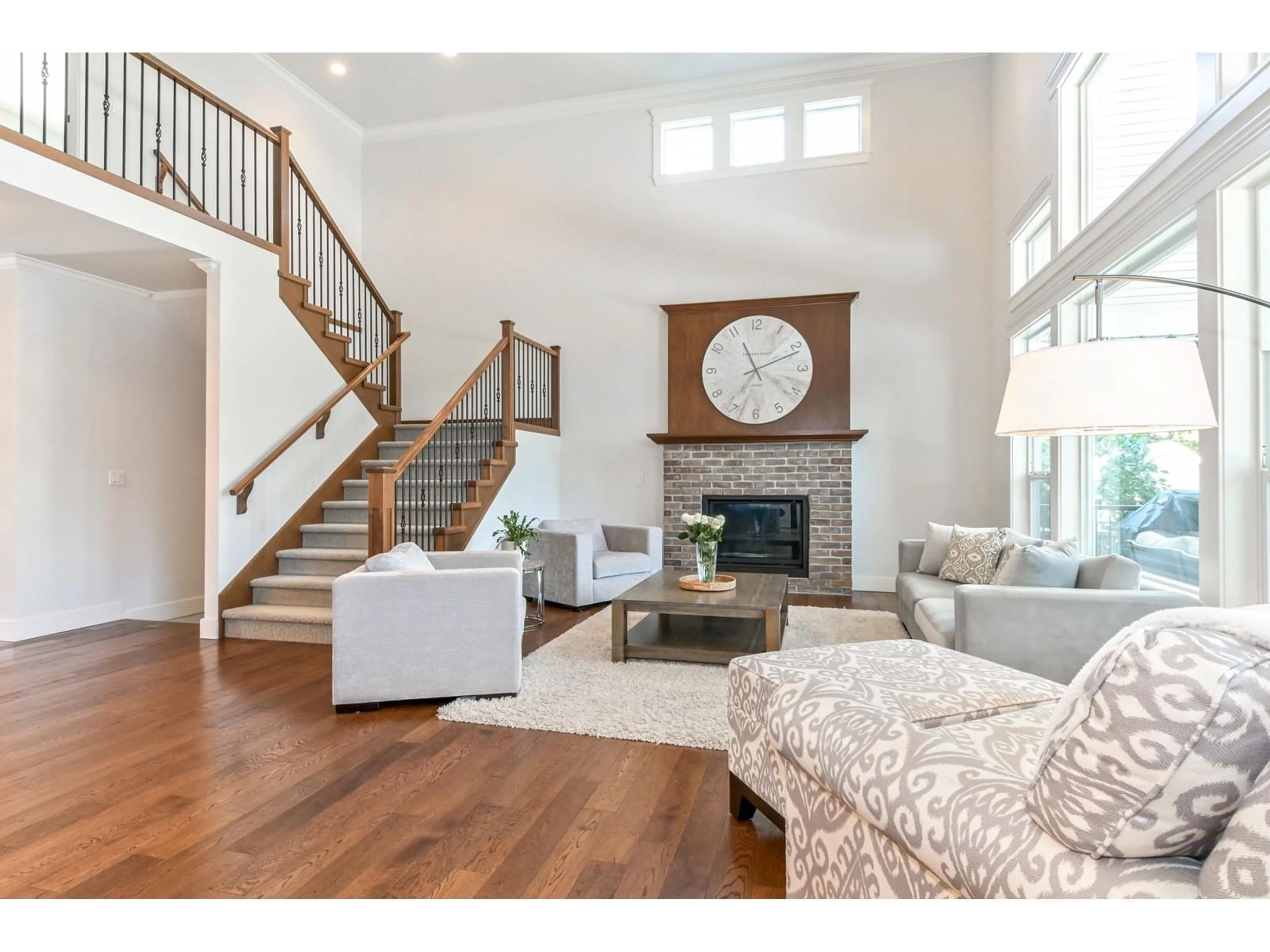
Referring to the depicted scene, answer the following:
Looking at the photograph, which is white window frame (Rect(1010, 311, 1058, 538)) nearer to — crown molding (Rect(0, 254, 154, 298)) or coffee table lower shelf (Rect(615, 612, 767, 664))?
coffee table lower shelf (Rect(615, 612, 767, 664))

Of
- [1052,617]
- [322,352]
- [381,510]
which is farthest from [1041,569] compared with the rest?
[322,352]

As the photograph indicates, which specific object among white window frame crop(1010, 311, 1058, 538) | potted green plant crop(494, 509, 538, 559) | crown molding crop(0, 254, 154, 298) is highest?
crown molding crop(0, 254, 154, 298)

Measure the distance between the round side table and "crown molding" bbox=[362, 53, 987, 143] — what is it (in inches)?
186

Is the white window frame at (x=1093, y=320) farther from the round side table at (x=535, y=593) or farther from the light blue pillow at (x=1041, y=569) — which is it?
the round side table at (x=535, y=593)

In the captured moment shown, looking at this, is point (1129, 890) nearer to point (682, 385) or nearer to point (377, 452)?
point (682, 385)

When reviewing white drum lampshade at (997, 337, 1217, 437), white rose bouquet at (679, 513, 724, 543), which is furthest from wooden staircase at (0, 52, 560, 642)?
white drum lampshade at (997, 337, 1217, 437)

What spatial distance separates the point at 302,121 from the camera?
6.54 metres

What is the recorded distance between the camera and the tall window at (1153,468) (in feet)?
9.94

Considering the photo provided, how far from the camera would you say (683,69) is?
20.1ft

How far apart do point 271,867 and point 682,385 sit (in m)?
5.16

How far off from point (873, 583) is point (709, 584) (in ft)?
9.35

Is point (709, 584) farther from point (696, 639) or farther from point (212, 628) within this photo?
point (212, 628)

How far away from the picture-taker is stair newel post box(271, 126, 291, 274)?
16.4ft

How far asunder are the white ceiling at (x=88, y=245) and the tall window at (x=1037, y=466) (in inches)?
231
